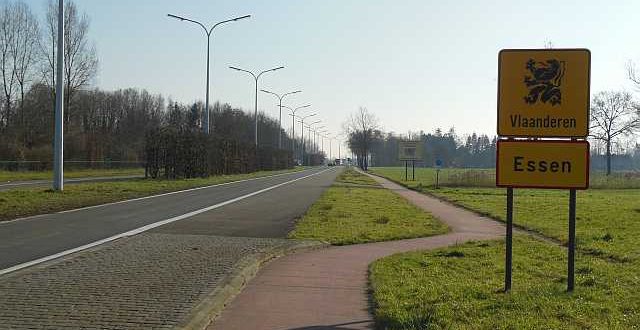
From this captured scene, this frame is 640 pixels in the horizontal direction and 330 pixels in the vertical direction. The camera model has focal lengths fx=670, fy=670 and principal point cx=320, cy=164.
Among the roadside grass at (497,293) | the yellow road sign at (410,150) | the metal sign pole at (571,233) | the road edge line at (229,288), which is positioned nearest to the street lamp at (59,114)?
the road edge line at (229,288)

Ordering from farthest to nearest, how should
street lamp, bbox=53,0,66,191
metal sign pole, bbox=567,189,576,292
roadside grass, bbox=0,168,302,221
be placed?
street lamp, bbox=53,0,66,191 < roadside grass, bbox=0,168,302,221 < metal sign pole, bbox=567,189,576,292

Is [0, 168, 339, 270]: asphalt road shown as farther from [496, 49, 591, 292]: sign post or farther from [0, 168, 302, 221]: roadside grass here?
[496, 49, 591, 292]: sign post

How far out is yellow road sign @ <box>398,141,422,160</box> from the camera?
62.6 m

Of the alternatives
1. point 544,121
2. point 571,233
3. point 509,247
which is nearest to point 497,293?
point 509,247

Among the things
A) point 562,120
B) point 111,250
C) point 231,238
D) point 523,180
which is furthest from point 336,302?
point 231,238

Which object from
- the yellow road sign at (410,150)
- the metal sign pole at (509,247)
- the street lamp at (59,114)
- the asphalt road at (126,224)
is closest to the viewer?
the metal sign pole at (509,247)

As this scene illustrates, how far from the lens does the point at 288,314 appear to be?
7.05 m

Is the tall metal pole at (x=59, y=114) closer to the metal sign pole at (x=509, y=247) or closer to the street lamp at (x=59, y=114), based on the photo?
the street lamp at (x=59, y=114)

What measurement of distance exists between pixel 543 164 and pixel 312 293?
318cm

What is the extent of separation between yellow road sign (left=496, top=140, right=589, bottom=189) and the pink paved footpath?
2.30m

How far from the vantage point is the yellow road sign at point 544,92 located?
25.7 ft

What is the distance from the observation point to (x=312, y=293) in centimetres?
826

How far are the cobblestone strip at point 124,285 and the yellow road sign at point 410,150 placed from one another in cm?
5148

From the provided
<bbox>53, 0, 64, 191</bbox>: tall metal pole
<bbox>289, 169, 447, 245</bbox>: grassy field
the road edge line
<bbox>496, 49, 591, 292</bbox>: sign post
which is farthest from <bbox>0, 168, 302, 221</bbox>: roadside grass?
<bbox>496, 49, 591, 292</bbox>: sign post
